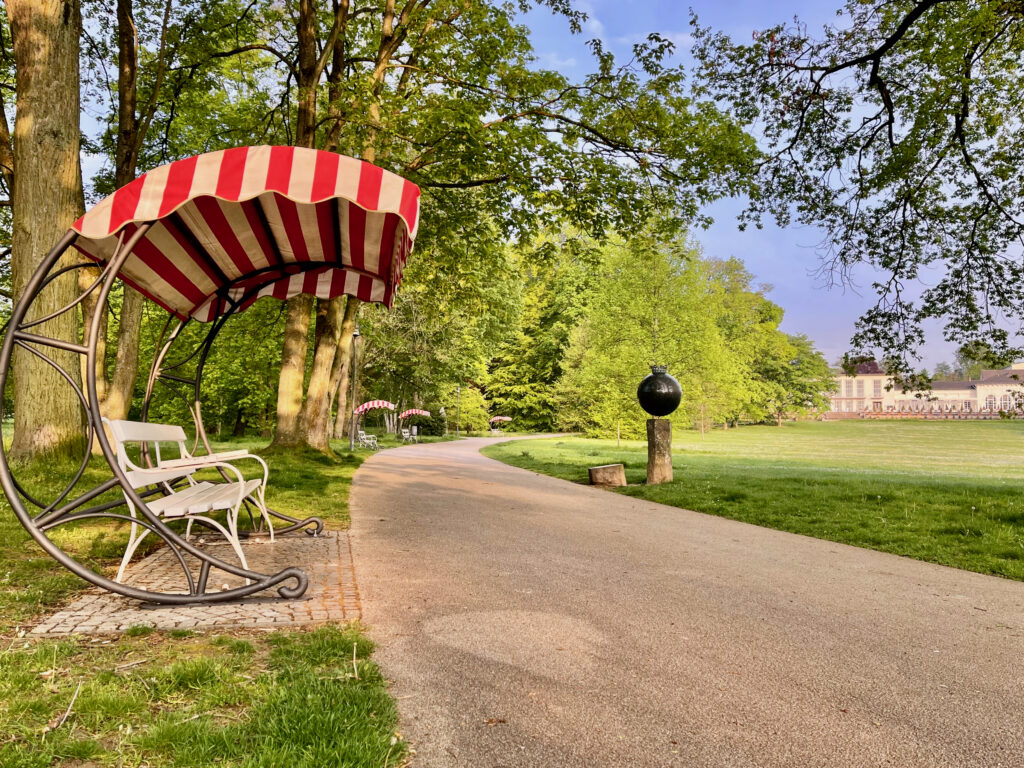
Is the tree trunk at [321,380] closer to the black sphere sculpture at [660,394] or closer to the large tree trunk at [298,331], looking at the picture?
the large tree trunk at [298,331]

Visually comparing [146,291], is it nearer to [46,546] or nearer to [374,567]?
[46,546]

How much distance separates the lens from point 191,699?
2.79m

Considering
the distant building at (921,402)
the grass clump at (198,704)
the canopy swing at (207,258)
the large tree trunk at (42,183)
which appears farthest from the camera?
the distant building at (921,402)

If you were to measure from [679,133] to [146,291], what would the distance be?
38.5 ft

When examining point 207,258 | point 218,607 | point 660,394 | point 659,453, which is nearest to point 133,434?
point 218,607

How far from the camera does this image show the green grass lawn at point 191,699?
234 centimetres

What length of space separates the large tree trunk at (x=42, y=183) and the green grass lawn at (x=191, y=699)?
4281mm

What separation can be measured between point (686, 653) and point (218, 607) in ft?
10.1

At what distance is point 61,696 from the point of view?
9.04 ft

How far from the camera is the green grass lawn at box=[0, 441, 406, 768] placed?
234cm

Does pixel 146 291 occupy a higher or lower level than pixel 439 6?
lower

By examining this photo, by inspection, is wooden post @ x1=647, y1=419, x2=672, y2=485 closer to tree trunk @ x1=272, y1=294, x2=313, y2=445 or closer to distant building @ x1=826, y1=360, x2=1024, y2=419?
tree trunk @ x1=272, y1=294, x2=313, y2=445

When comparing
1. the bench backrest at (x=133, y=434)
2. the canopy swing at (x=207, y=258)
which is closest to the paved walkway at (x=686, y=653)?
the canopy swing at (x=207, y=258)

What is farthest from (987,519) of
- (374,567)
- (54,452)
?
(54,452)
